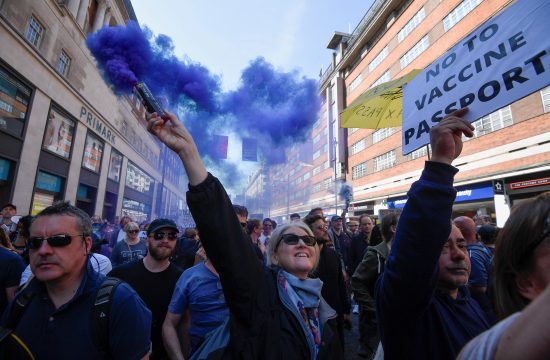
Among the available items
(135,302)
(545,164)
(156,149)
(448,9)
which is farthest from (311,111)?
(156,149)

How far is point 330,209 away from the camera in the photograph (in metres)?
40.9

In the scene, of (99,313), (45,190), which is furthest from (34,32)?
(99,313)

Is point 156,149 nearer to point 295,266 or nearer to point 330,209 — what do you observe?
point 330,209

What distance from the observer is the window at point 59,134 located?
14.3m

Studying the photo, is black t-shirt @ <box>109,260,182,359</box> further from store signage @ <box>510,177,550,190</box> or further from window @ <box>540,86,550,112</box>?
window @ <box>540,86,550,112</box>

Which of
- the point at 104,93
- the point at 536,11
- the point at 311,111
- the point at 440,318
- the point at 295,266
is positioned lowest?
the point at 440,318

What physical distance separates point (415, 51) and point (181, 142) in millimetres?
27641

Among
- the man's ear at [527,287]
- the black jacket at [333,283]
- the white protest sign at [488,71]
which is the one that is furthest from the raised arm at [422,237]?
the black jacket at [333,283]

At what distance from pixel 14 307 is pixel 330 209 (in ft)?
132

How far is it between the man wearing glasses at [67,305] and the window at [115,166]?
2232cm

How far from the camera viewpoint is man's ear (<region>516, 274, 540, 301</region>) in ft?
3.09

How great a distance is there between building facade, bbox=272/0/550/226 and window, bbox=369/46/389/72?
111mm

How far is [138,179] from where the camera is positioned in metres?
29.0

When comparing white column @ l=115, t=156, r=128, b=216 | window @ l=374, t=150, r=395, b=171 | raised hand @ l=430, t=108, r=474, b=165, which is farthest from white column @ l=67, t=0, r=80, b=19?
window @ l=374, t=150, r=395, b=171
